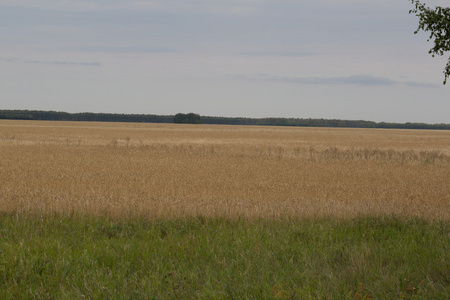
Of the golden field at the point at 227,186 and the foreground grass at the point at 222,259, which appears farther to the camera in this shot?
the golden field at the point at 227,186

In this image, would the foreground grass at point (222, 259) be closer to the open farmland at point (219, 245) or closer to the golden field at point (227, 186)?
the open farmland at point (219, 245)

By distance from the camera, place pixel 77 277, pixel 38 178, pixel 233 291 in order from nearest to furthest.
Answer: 1. pixel 233 291
2. pixel 77 277
3. pixel 38 178

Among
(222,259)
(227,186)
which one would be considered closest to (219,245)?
(222,259)

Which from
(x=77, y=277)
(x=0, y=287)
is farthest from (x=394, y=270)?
(x=0, y=287)

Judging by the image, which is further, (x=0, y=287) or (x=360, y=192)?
(x=360, y=192)

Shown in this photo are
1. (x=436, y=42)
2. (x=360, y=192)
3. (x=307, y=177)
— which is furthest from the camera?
(x=307, y=177)

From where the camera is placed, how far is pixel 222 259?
7277mm

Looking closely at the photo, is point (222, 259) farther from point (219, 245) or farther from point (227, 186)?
point (227, 186)

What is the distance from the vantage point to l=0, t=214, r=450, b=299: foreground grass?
596cm

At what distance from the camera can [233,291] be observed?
5.99m

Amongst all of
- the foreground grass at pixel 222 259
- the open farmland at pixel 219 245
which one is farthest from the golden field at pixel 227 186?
the foreground grass at pixel 222 259

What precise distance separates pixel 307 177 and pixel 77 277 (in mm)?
15747

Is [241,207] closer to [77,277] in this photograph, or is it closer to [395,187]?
[77,277]

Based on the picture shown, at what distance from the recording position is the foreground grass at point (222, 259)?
596 cm
